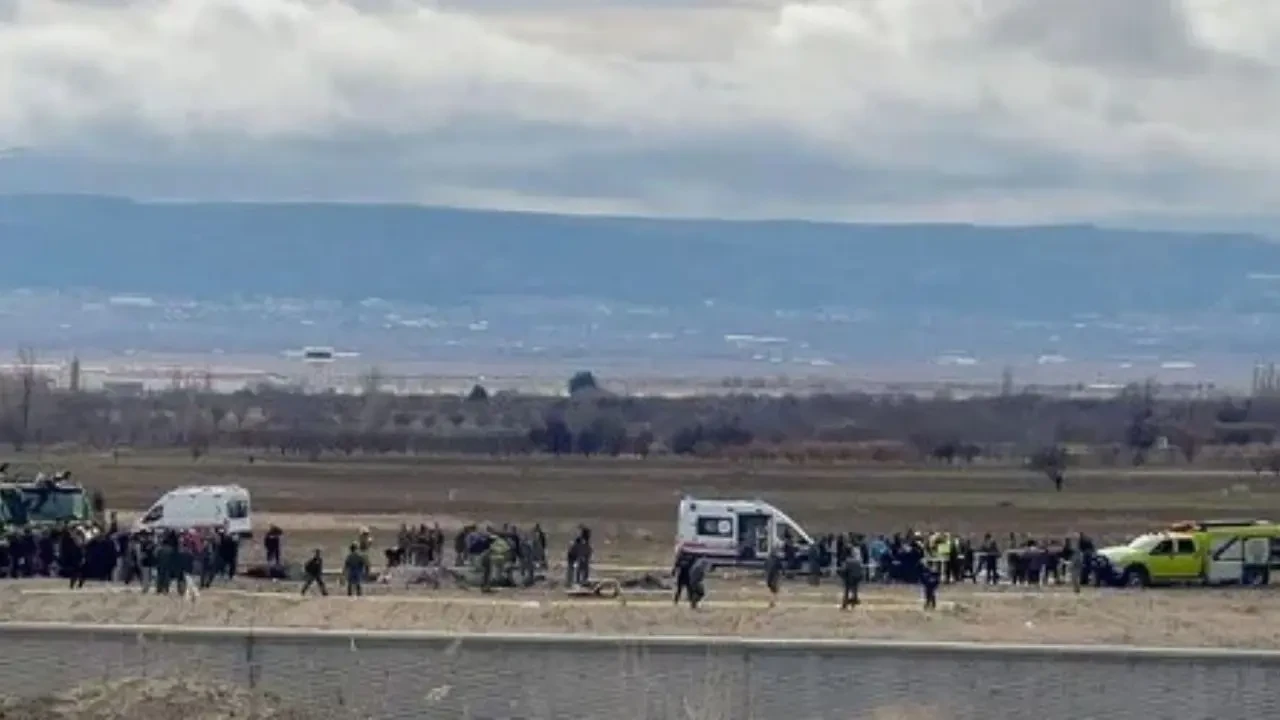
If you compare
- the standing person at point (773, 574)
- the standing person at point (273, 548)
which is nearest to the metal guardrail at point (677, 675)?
the standing person at point (773, 574)

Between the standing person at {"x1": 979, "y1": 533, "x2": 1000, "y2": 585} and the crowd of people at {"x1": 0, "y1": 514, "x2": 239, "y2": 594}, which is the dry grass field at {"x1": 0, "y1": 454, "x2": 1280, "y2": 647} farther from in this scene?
the standing person at {"x1": 979, "y1": 533, "x2": 1000, "y2": 585}

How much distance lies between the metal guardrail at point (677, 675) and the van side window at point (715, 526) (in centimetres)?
1707

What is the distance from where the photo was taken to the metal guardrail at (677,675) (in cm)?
3466

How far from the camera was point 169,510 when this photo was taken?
54625 mm

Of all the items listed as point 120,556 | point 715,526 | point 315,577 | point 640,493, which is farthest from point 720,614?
point 640,493

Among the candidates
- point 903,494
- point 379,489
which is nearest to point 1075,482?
point 903,494

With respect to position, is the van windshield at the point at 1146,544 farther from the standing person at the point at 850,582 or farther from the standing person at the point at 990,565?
the standing person at the point at 850,582

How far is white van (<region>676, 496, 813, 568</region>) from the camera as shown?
52.2m

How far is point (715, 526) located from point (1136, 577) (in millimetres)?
7401

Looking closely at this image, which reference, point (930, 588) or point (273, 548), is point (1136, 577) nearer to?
point (930, 588)

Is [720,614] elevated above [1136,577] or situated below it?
below

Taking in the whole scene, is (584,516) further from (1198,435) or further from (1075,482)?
(1198,435)

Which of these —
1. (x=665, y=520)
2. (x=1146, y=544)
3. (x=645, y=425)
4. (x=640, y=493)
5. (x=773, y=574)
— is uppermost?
(x=645, y=425)

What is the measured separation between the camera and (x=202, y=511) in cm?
5500
